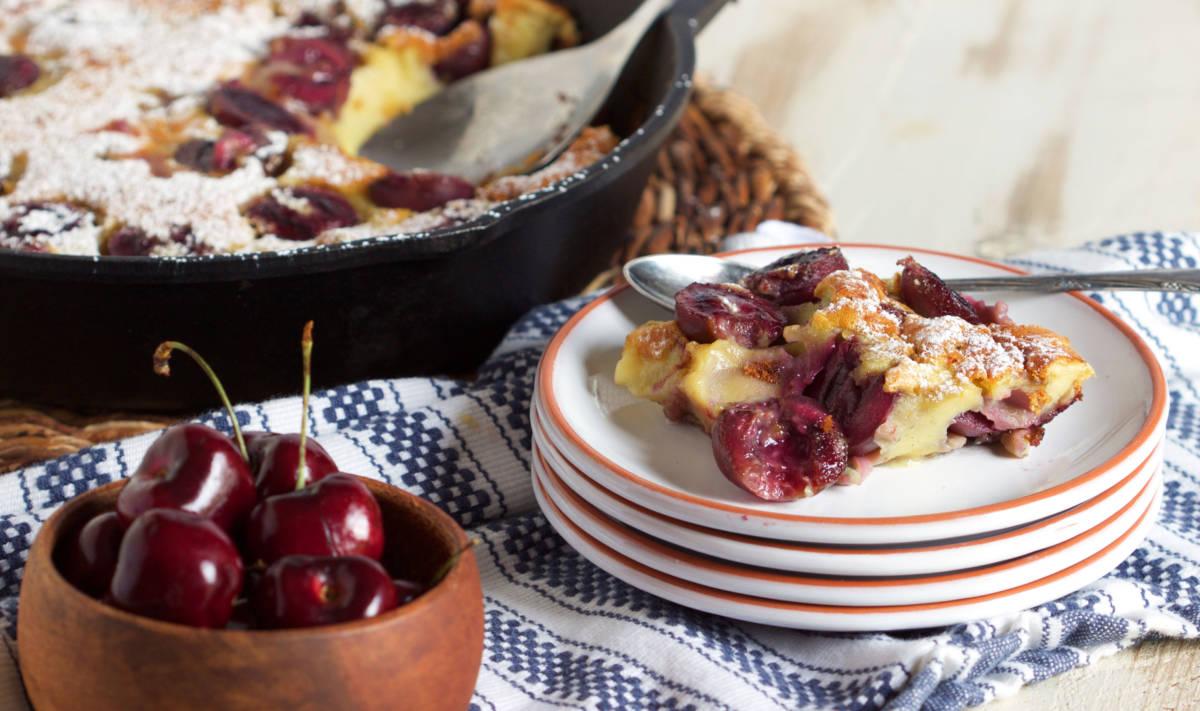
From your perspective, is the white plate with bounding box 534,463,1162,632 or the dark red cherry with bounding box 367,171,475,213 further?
the dark red cherry with bounding box 367,171,475,213

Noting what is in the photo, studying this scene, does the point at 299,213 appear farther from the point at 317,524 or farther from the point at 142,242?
the point at 317,524

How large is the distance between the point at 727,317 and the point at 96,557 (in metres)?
0.59

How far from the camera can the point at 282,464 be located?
39.8 inches

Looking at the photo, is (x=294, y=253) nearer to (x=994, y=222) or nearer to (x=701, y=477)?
(x=701, y=477)

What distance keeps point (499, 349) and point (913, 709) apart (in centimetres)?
Result: 71

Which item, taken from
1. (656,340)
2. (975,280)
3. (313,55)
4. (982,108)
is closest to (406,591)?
(656,340)

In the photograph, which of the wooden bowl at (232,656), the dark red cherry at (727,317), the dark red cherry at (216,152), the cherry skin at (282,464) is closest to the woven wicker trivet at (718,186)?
the dark red cherry at (216,152)

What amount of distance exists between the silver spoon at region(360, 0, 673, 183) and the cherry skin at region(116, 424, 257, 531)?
1.06 meters

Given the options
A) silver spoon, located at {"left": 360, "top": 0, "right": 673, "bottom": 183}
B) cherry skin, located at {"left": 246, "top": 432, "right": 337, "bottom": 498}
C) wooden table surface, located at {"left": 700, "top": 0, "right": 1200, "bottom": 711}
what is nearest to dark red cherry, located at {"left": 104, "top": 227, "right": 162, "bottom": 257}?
silver spoon, located at {"left": 360, "top": 0, "right": 673, "bottom": 183}

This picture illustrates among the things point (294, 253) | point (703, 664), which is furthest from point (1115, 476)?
point (294, 253)

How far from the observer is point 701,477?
1.16 metres

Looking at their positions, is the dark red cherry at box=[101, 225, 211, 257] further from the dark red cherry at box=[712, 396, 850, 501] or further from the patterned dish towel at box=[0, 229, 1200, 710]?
the dark red cherry at box=[712, 396, 850, 501]

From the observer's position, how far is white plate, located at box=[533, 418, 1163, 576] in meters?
1.08

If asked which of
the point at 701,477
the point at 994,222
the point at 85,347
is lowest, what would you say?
the point at 994,222
